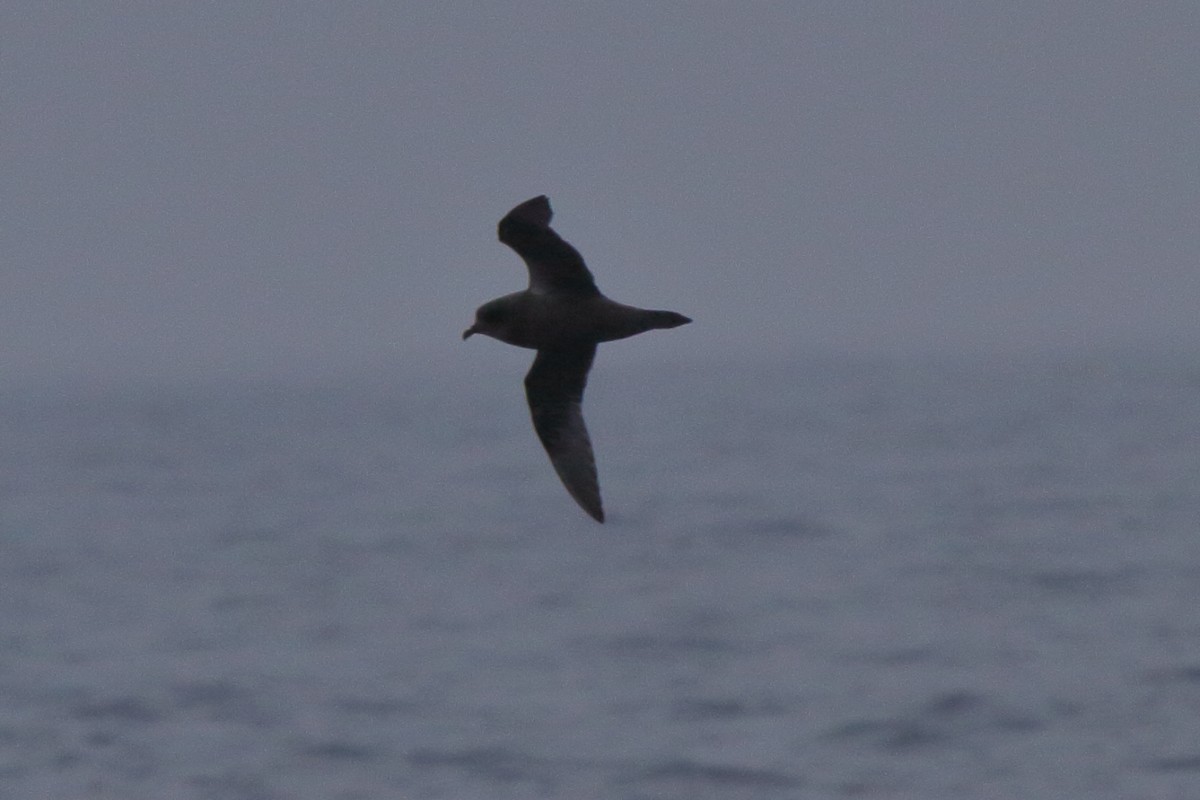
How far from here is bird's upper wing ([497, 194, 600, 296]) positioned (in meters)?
10.9

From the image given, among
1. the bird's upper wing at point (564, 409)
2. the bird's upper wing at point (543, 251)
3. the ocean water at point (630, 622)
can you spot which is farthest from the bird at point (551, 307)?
the ocean water at point (630, 622)

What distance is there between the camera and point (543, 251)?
11.0 meters

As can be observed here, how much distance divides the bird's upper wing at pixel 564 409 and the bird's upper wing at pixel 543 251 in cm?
60

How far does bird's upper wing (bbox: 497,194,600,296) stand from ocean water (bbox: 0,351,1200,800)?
1060 centimetres

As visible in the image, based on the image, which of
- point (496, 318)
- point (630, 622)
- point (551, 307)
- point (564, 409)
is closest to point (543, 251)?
point (551, 307)

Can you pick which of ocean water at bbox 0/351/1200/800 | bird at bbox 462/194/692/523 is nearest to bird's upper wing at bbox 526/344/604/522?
bird at bbox 462/194/692/523

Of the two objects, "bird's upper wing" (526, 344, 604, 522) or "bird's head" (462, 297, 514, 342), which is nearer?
"bird's head" (462, 297, 514, 342)

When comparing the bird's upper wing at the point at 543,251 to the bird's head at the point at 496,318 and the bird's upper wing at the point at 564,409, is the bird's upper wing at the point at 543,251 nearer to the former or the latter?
the bird's head at the point at 496,318

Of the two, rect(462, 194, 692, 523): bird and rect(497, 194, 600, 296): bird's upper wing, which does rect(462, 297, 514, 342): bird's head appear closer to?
rect(462, 194, 692, 523): bird

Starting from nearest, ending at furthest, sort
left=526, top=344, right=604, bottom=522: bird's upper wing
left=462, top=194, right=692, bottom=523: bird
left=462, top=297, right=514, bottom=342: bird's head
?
left=462, top=194, right=692, bottom=523: bird < left=462, top=297, right=514, bottom=342: bird's head < left=526, top=344, right=604, bottom=522: bird's upper wing

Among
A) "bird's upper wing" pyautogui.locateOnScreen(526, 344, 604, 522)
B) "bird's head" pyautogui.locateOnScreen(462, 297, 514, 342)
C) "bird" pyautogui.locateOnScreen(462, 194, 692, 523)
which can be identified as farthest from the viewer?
"bird's upper wing" pyautogui.locateOnScreen(526, 344, 604, 522)

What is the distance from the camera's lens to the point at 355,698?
26.1 metres

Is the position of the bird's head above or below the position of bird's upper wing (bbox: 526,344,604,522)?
above

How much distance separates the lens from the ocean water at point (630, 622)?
22.2 meters
